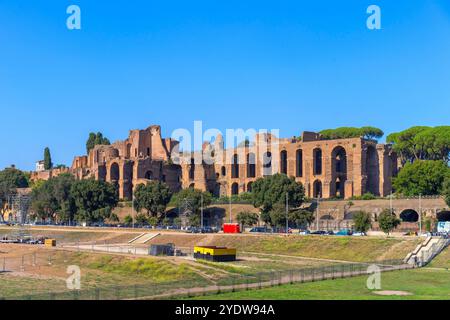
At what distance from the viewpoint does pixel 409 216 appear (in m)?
86.9

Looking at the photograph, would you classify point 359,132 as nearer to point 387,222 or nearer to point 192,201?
point 192,201

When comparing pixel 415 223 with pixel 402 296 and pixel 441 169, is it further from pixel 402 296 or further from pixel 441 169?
pixel 402 296

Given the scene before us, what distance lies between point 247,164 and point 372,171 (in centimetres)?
2325

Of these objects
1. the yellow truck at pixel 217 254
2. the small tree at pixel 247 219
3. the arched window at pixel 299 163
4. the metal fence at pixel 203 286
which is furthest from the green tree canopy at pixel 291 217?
the metal fence at pixel 203 286

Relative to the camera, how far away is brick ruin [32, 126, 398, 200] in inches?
4043

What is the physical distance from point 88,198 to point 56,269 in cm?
4779

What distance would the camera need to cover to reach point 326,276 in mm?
42438

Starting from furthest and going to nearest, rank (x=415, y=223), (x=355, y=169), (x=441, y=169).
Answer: (x=355, y=169) → (x=441, y=169) → (x=415, y=223)

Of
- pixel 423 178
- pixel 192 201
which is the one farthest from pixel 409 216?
pixel 192 201

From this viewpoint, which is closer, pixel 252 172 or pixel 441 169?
pixel 441 169

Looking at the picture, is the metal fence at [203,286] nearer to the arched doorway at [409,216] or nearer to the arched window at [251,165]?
the arched doorway at [409,216]

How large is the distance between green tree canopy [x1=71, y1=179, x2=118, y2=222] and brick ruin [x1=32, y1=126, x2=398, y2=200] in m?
14.6

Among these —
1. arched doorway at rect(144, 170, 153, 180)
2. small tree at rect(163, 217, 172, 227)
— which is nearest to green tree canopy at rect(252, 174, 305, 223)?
small tree at rect(163, 217, 172, 227)
